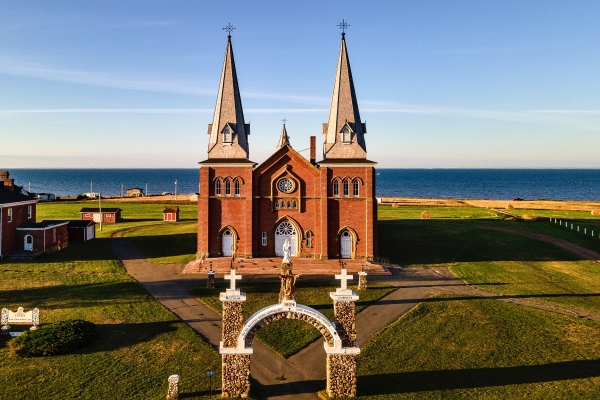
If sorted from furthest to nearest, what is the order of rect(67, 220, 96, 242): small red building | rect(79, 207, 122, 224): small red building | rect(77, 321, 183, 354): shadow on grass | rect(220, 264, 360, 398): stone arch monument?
rect(79, 207, 122, 224): small red building, rect(67, 220, 96, 242): small red building, rect(77, 321, 183, 354): shadow on grass, rect(220, 264, 360, 398): stone arch monument

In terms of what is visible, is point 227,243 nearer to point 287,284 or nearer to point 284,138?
point 284,138

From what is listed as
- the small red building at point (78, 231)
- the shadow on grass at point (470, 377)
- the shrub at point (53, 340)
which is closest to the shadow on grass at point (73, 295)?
the shrub at point (53, 340)

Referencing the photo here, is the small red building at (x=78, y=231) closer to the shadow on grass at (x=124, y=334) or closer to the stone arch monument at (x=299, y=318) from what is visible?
the shadow on grass at (x=124, y=334)

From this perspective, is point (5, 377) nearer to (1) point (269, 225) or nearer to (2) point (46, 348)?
(2) point (46, 348)

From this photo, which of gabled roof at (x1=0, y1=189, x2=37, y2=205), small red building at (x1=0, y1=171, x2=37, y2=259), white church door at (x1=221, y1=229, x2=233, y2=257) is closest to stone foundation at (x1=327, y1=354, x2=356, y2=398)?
white church door at (x1=221, y1=229, x2=233, y2=257)

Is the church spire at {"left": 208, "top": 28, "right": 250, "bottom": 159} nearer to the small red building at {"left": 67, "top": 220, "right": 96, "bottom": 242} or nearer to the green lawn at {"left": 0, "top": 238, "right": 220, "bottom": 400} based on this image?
the green lawn at {"left": 0, "top": 238, "right": 220, "bottom": 400}

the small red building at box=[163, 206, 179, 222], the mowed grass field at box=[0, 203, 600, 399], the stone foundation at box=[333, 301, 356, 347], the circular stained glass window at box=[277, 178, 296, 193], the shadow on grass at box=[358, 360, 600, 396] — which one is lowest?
the shadow on grass at box=[358, 360, 600, 396]
